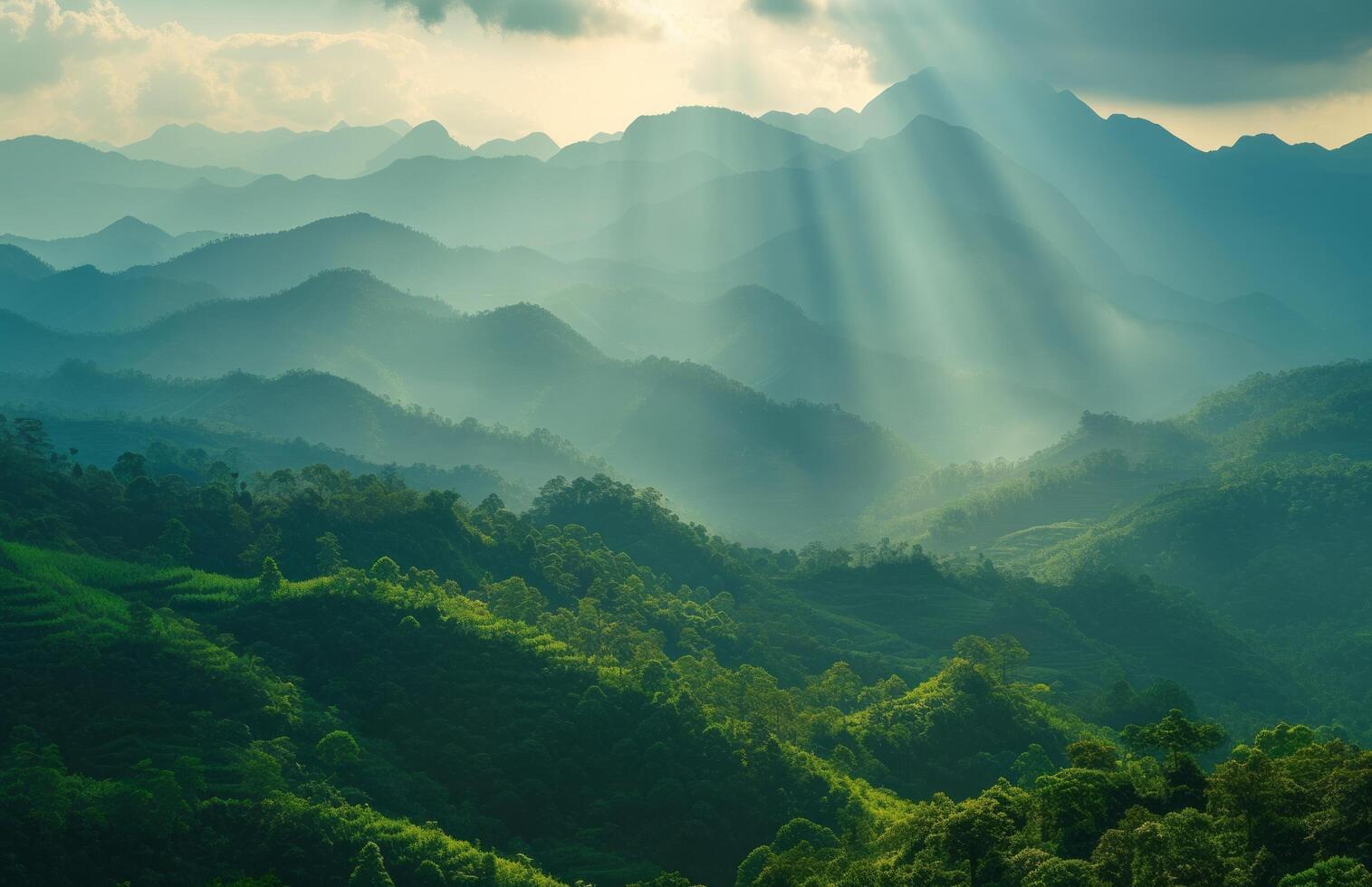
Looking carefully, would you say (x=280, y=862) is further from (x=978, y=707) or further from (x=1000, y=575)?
(x=1000, y=575)

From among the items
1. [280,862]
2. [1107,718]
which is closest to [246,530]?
[280,862]

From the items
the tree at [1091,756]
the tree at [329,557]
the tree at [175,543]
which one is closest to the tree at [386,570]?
the tree at [329,557]

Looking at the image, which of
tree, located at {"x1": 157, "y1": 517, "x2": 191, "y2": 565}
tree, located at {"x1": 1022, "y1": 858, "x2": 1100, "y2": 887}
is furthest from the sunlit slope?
tree, located at {"x1": 1022, "y1": 858, "x2": 1100, "y2": 887}

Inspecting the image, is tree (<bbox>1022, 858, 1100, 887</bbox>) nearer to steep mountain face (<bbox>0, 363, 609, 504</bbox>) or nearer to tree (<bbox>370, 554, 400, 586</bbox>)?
tree (<bbox>370, 554, 400, 586</bbox>)

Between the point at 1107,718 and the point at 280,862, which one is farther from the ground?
the point at 1107,718

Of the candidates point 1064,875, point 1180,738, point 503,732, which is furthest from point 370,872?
point 1180,738

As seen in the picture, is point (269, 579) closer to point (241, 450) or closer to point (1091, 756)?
point (1091, 756)
